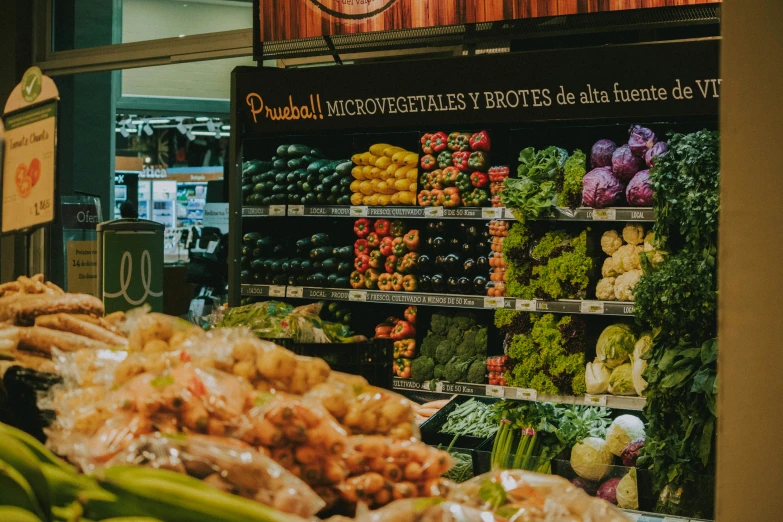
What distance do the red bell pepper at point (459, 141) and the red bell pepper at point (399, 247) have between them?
0.67 metres

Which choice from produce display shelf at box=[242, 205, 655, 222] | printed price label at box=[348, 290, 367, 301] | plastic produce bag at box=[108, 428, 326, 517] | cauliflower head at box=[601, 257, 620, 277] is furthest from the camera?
printed price label at box=[348, 290, 367, 301]

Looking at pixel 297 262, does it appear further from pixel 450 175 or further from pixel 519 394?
pixel 519 394

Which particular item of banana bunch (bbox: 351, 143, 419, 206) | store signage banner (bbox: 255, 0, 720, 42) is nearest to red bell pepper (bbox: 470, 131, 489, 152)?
banana bunch (bbox: 351, 143, 419, 206)

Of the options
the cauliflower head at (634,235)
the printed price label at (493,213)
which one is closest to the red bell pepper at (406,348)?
the printed price label at (493,213)

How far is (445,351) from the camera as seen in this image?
15.6 ft

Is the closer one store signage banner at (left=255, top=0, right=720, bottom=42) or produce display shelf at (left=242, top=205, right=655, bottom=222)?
store signage banner at (left=255, top=0, right=720, bottom=42)

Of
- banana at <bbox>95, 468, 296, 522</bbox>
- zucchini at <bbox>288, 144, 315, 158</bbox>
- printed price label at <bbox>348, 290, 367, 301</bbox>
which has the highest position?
zucchini at <bbox>288, 144, 315, 158</bbox>

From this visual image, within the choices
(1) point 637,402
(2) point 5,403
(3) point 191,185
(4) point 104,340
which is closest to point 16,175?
(4) point 104,340

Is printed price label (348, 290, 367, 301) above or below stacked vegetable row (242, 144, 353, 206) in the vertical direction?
below

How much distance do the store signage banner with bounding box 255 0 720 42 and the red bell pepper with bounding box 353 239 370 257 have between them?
1.32 metres

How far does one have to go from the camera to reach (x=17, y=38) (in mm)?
5688

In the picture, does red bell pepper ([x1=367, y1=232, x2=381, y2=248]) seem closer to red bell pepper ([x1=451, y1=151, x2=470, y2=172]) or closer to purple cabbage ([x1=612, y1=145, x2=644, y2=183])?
red bell pepper ([x1=451, y1=151, x2=470, y2=172])

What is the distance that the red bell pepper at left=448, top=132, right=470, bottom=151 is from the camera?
15.6ft

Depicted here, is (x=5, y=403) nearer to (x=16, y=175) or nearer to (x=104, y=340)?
(x=104, y=340)
